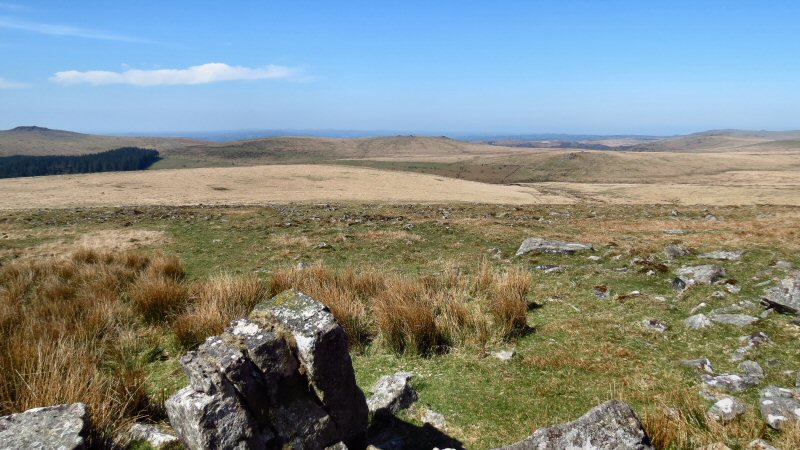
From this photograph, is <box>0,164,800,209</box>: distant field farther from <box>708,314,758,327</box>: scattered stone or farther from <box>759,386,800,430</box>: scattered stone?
<box>759,386,800,430</box>: scattered stone

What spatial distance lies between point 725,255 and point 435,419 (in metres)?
12.9

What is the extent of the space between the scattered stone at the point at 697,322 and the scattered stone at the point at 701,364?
5.34 ft

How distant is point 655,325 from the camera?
30.7 ft

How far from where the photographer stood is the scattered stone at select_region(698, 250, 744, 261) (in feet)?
47.0

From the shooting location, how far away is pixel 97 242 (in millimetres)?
21406

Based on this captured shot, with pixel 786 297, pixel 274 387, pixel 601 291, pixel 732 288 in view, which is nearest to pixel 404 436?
pixel 274 387

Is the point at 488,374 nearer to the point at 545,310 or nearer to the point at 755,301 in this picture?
the point at 545,310

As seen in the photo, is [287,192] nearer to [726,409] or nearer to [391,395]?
[391,395]

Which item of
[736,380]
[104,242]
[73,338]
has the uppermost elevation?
[73,338]

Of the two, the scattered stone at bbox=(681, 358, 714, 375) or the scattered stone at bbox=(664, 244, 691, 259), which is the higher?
the scattered stone at bbox=(664, 244, 691, 259)

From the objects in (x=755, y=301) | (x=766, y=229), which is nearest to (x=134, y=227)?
(x=755, y=301)

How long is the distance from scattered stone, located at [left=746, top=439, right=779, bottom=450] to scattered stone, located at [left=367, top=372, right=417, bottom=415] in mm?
4114

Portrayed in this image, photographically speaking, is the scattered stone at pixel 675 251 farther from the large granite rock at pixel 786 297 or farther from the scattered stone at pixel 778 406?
the scattered stone at pixel 778 406

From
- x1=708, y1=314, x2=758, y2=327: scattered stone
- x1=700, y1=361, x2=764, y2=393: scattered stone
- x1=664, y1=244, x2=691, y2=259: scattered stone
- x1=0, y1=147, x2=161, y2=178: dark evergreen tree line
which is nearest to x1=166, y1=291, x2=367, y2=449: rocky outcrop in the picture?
x1=700, y1=361, x2=764, y2=393: scattered stone
